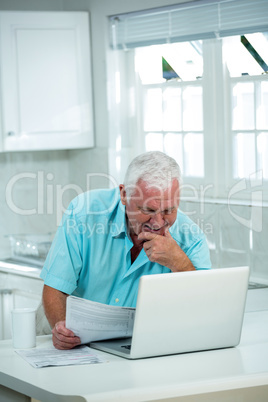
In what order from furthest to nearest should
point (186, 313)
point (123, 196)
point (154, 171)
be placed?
point (123, 196), point (154, 171), point (186, 313)

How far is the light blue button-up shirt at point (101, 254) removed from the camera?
221 centimetres

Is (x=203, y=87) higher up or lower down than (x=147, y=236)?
higher up

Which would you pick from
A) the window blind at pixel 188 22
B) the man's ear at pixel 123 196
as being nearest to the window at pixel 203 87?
the window blind at pixel 188 22

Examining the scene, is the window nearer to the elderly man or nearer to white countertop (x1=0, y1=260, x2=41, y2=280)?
white countertop (x1=0, y1=260, x2=41, y2=280)

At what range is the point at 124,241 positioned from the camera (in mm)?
2260

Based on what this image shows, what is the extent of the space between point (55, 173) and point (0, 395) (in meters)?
2.54

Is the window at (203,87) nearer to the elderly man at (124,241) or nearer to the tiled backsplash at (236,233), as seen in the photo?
the tiled backsplash at (236,233)

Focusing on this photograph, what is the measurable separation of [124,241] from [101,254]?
0.09 meters

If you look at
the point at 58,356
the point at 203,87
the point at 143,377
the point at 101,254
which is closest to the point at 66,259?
the point at 101,254

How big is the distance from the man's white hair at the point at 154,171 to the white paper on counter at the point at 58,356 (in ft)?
1.65

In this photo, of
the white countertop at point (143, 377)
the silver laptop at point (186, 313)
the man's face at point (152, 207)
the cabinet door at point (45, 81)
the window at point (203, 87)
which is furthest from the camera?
the cabinet door at point (45, 81)

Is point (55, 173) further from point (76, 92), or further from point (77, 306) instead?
point (77, 306)

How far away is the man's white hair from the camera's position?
207cm

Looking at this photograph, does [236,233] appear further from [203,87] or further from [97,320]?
[97,320]
